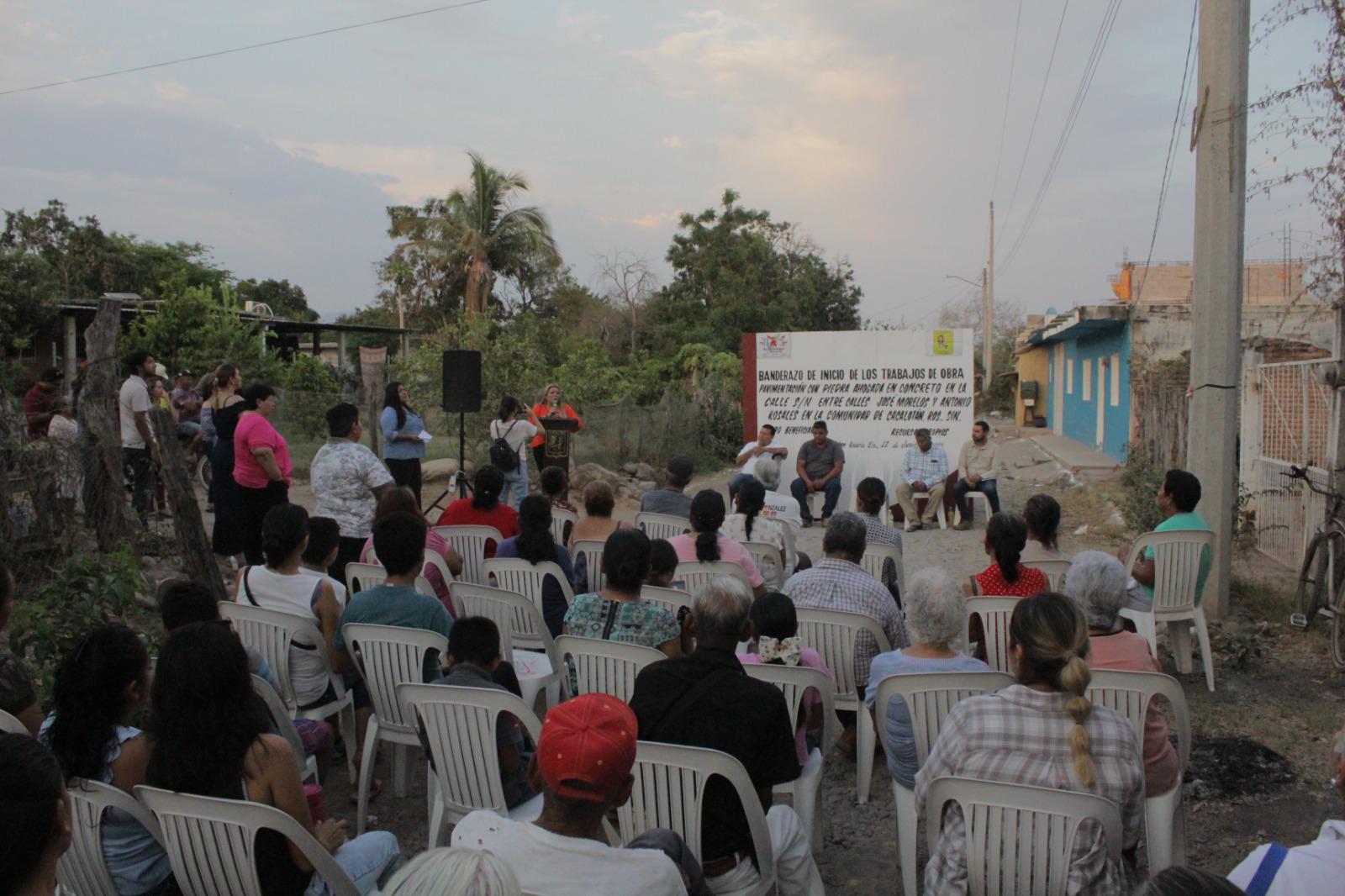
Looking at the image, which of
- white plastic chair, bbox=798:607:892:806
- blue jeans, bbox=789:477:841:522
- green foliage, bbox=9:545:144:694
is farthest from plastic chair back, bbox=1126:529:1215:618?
blue jeans, bbox=789:477:841:522

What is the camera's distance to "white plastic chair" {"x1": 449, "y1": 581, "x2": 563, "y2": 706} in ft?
14.3

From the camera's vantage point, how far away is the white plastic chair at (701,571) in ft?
16.3

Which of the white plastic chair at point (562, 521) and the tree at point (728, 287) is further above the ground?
the tree at point (728, 287)

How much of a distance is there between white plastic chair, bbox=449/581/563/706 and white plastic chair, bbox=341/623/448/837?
63 centimetres

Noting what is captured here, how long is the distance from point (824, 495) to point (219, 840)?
10101mm

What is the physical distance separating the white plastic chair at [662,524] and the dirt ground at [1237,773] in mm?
2237

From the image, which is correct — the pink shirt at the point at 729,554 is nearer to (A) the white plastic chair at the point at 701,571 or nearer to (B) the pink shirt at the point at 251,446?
(A) the white plastic chair at the point at 701,571

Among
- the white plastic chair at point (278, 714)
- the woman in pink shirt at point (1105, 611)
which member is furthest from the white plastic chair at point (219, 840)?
the woman in pink shirt at point (1105, 611)

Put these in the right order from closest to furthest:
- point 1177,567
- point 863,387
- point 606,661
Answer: point 606,661, point 1177,567, point 863,387

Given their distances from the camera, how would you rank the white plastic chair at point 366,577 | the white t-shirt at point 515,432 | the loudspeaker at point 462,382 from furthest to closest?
the loudspeaker at point 462,382, the white t-shirt at point 515,432, the white plastic chair at point 366,577

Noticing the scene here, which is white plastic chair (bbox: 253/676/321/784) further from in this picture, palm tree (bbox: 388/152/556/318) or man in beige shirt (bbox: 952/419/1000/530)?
palm tree (bbox: 388/152/556/318)

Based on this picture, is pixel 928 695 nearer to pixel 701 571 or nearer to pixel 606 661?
pixel 606 661

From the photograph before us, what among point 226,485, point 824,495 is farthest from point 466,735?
point 824,495

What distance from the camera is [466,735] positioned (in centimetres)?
307
